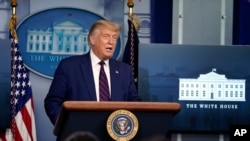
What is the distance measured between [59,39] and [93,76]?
1747mm

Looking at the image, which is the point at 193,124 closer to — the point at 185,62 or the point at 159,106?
the point at 185,62

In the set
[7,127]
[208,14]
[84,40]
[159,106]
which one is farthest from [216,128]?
[159,106]

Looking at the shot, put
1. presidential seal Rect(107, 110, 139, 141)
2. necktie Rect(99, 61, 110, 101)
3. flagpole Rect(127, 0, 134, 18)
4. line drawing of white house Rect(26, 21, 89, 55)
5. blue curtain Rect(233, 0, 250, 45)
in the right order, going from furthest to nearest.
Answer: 1. blue curtain Rect(233, 0, 250, 45)
2. line drawing of white house Rect(26, 21, 89, 55)
3. flagpole Rect(127, 0, 134, 18)
4. necktie Rect(99, 61, 110, 101)
5. presidential seal Rect(107, 110, 139, 141)

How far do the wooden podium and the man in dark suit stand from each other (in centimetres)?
104

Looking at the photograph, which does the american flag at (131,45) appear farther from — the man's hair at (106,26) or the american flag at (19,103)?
the man's hair at (106,26)

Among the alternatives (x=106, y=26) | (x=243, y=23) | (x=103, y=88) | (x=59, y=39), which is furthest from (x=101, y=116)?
(x=243, y=23)

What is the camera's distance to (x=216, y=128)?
555 cm

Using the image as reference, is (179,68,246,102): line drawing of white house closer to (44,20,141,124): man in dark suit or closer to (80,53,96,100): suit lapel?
(44,20,141,124): man in dark suit

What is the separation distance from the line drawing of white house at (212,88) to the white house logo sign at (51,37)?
0.67m

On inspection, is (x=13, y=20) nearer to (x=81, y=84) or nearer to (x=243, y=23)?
(x=81, y=84)

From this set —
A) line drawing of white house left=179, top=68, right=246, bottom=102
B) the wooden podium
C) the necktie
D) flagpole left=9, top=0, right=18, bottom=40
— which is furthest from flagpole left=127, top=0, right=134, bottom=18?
the wooden podium

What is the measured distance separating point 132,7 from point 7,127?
4.66ft

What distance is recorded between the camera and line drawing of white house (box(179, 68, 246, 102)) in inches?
216

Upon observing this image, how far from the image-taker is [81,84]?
3709mm
